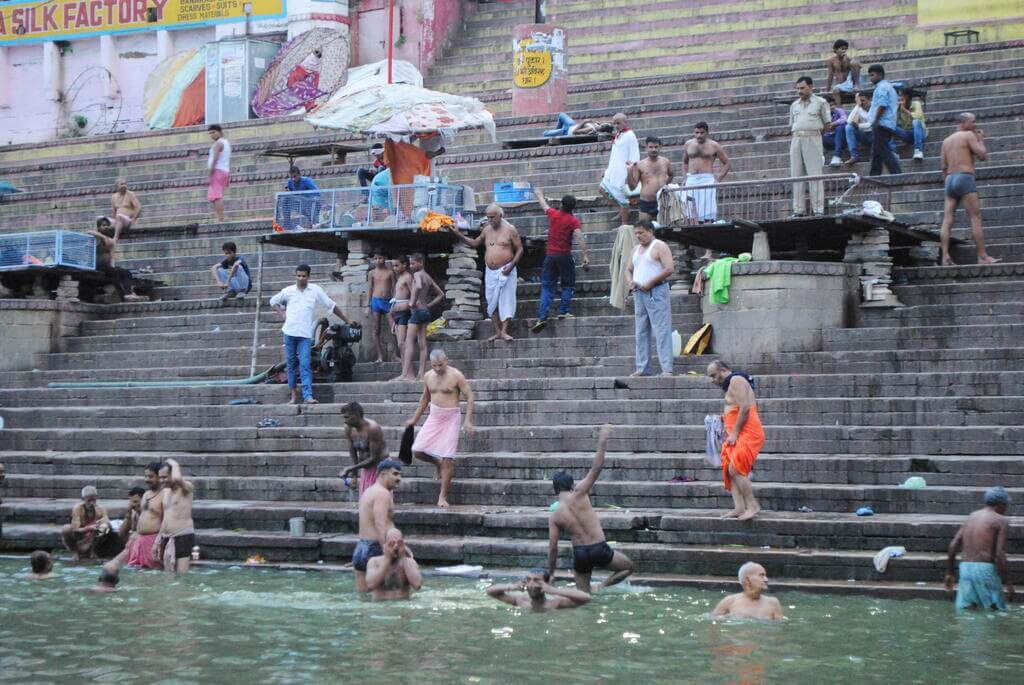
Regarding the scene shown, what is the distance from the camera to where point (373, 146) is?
22328 mm

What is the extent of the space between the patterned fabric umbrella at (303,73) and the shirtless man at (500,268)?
37.3 ft

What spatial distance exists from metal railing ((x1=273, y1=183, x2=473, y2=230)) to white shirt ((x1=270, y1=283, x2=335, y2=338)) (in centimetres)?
157

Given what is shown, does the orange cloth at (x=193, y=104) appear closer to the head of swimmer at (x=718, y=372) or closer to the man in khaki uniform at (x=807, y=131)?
the man in khaki uniform at (x=807, y=131)

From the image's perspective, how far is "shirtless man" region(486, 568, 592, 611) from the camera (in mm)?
10391

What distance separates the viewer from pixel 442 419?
13.6 m

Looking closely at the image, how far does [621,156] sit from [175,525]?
287 inches

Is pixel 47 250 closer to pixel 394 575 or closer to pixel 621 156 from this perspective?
pixel 621 156

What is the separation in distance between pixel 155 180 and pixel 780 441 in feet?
45.4

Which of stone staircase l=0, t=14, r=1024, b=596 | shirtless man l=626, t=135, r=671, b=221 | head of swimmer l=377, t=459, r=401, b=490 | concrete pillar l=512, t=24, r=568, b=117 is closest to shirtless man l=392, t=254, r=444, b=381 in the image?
stone staircase l=0, t=14, r=1024, b=596

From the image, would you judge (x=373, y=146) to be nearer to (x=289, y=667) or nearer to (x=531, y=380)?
(x=531, y=380)

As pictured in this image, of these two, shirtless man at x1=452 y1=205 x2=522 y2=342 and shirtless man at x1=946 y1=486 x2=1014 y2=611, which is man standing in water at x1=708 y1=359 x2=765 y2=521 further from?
shirtless man at x1=452 y1=205 x2=522 y2=342

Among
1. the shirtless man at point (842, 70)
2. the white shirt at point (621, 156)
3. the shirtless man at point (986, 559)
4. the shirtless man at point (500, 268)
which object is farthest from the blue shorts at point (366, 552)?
the shirtless man at point (842, 70)

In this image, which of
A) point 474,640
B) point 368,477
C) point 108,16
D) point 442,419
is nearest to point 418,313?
point 442,419

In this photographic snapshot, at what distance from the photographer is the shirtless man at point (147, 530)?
1302cm
